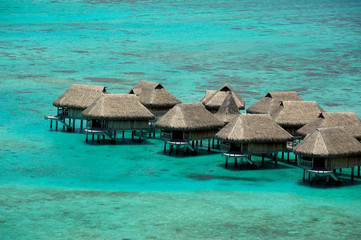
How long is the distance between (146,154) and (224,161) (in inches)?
231

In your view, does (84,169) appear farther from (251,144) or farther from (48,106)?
(48,106)

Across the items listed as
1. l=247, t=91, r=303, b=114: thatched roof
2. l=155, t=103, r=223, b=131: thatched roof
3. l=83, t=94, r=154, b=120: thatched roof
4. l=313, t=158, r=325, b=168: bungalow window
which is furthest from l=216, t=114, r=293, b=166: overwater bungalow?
l=83, t=94, r=154, b=120: thatched roof

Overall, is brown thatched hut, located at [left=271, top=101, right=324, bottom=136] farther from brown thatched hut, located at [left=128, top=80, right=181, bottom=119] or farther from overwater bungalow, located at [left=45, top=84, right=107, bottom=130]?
overwater bungalow, located at [left=45, top=84, right=107, bottom=130]

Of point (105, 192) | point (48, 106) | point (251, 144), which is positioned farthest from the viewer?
point (48, 106)

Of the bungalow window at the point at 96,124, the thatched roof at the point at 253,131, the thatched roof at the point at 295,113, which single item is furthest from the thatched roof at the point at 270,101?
the bungalow window at the point at 96,124

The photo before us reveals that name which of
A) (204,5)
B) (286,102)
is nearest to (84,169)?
(286,102)

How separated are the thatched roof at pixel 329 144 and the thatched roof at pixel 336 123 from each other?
3.55m

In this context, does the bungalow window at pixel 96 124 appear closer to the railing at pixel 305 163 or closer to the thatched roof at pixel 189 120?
the thatched roof at pixel 189 120

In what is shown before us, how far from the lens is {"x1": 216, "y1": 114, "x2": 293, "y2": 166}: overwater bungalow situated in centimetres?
5184

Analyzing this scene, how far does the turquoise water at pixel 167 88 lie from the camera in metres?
41.2

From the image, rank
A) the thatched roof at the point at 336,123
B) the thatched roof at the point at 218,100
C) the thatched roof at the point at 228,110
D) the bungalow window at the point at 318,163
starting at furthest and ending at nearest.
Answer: the thatched roof at the point at 218,100 → the thatched roof at the point at 228,110 → the thatched roof at the point at 336,123 → the bungalow window at the point at 318,163

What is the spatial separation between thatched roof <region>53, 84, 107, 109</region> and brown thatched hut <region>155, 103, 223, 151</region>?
8958mm

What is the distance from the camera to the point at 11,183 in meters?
47.9

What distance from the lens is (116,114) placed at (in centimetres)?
Result: 5869
